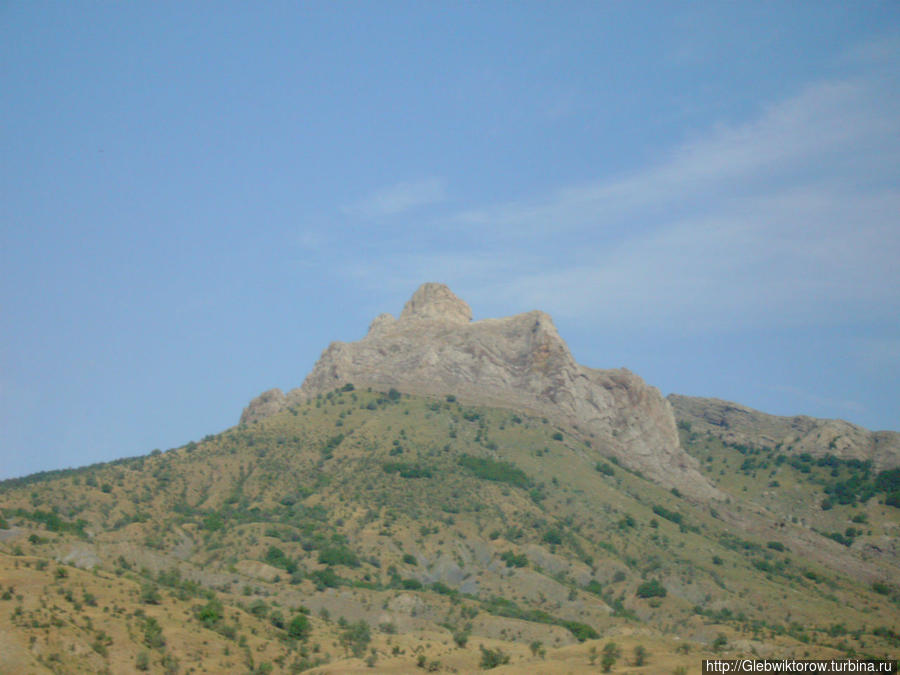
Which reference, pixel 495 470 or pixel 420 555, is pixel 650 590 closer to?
pixel 420 555

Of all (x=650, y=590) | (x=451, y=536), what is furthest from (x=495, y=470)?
(x=650, y=590)

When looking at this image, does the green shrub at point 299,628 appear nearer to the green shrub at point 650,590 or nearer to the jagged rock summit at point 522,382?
the green shrub at point 650,590

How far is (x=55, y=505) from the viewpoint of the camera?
4432 inches

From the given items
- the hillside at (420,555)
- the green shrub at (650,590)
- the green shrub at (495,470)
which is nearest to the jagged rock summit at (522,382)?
→ the hillside at (420,555)

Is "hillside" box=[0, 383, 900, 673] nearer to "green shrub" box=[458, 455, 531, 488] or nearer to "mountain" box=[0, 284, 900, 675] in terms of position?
"mountain" box=[0, 284, 900, 675]

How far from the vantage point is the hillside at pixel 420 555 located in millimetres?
68000

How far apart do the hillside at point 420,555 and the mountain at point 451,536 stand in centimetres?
36

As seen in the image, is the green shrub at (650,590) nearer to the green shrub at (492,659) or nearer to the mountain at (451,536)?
the mountain at (451,536)

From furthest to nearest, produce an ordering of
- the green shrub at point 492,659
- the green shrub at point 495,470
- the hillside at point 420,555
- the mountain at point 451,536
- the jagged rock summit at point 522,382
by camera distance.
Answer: the jagged rock summit at point 522,382 < the green shrub at point 495,470 < the mountain at point 451,536 < the hillside at point 420,555 < the green shrub at point 492,659

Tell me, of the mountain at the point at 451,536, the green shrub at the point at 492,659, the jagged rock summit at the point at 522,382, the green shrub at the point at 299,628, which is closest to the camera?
the green shrub at the point at 492,659

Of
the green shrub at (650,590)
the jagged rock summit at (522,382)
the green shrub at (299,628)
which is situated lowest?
the green shrub at (650,590)

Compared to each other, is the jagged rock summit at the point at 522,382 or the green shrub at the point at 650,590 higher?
the jagged rock summit at the point at 522,382

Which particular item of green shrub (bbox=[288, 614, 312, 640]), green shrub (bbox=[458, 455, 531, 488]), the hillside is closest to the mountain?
green shrub (bbox=[288, 614, 312, 640])

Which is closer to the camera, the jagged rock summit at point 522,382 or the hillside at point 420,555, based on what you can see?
the hillside at point 420,555
